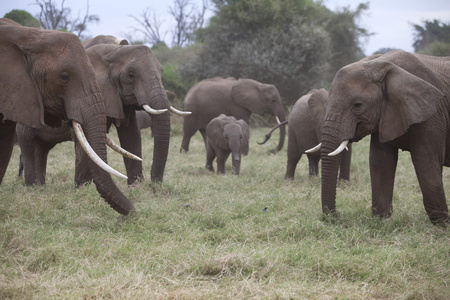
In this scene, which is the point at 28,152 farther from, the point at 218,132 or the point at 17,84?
the point at 218,132

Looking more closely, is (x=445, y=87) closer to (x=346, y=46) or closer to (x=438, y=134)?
(x=438, y=134)

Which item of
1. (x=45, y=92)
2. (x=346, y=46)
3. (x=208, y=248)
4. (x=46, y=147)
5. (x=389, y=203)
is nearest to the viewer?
(x=208, y=248)

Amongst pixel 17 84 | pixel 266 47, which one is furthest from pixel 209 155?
pixel 266 47

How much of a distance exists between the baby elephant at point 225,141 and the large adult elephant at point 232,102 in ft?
13.3

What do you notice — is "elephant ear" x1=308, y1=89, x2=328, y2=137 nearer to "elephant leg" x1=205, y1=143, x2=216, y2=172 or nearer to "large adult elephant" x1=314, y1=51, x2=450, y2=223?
"elephant leg" x1=205, y1=143, x2=216, y2=172

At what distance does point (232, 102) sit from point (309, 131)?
633cm

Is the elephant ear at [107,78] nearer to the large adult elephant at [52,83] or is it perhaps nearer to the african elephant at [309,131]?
the large adult elephant at [52,83]

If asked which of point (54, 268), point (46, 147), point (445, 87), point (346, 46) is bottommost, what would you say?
point (54, 268)

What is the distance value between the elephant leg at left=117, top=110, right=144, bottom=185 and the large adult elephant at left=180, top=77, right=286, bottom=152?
6950mm

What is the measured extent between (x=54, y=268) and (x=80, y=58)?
1740 millimetres

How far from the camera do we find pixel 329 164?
5.08 m

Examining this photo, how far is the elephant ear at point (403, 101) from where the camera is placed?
15.8 ft

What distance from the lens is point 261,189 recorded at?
7223mm

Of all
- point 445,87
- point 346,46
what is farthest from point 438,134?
point 346,46
